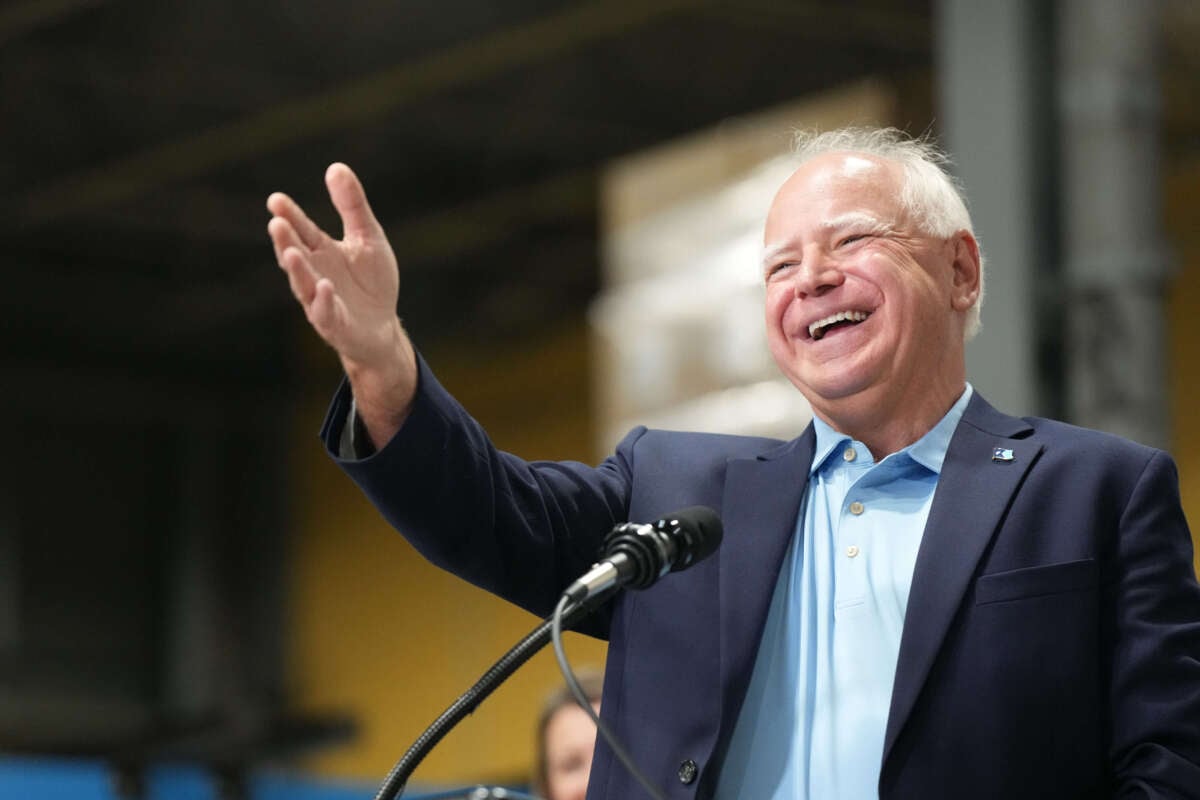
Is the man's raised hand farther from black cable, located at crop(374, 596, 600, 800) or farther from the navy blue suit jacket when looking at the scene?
black cable, located at crop(374, 596, 600, 800)

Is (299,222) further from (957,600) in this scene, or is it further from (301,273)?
(957,600)

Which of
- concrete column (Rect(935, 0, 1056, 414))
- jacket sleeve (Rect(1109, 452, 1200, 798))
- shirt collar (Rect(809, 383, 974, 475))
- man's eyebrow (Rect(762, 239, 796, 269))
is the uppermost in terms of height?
concrete column (Rect(935, 0, 1056, 414))

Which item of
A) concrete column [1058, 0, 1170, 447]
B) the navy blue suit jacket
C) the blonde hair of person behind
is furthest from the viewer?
concrete column [1058, 0, 1170, 447]

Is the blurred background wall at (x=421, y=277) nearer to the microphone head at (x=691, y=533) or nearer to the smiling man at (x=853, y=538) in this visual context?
the smiling man at (x=853, y=538)

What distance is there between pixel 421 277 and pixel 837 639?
1056 cm

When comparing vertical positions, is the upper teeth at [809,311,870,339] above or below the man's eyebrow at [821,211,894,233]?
below

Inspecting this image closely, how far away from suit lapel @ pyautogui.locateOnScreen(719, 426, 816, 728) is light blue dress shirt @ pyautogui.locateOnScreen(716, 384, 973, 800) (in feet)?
0.11

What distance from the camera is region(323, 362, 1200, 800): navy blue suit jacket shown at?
163cm

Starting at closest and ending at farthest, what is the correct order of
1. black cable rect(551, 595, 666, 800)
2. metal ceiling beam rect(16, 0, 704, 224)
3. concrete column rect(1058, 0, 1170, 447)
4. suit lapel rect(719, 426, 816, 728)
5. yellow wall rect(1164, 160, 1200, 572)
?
1. black cable rect(551, 595, 666, 800)
2. suit lapel rect(719, 426, 816, 728)
3. concrete column rect(1058, 0, 1170, 447)
4. metal ceiling beam rect(16, 0, 704, 224)
5. yellow wall rect(1164, 160, 1200, 572)

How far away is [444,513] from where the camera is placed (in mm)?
1692

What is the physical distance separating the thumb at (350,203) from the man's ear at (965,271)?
0.68 m

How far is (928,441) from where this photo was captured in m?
1.86

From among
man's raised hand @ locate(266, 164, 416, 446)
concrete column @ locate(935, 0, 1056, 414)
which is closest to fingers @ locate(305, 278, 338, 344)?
man's raised hand @ locate(266, 164, 416, 446)

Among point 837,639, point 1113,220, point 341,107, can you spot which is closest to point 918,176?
point 837,639
